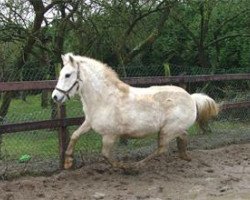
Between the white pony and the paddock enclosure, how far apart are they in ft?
1.20

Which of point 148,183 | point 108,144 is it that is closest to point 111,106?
point 108,144

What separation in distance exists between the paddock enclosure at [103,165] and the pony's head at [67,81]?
0.49 m

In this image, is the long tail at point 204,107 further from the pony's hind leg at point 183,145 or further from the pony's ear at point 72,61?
the pony's ear at point 72,61

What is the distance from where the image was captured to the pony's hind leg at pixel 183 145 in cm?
840

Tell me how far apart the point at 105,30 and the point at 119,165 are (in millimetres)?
4267

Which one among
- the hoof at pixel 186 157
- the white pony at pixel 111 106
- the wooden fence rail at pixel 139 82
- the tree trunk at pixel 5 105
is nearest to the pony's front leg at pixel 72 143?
the white pony at pixel 111 106

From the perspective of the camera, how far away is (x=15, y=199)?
6.34 metres

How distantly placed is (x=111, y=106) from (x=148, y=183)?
1.14 meters

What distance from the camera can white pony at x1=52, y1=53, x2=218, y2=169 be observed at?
7348mm

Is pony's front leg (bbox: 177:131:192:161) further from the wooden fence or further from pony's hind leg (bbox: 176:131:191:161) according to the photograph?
the wooden fence

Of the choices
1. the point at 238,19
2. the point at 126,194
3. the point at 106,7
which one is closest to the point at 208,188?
the point at 126,194

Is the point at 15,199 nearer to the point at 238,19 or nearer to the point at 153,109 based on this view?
the point at 153,109

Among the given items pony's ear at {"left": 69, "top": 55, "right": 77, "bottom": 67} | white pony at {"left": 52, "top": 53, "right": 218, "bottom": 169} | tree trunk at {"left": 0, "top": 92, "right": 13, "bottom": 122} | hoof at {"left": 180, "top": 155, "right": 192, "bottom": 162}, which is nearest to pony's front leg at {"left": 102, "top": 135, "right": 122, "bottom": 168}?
white pony at {"left": 52, "top": 53, "right": 218, "bottom": 169}

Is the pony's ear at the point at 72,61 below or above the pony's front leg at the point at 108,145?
above
